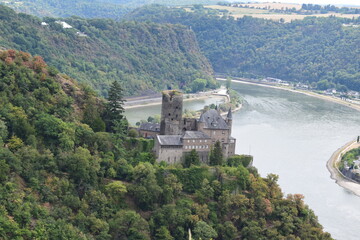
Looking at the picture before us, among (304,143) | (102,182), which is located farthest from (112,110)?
(304,143)

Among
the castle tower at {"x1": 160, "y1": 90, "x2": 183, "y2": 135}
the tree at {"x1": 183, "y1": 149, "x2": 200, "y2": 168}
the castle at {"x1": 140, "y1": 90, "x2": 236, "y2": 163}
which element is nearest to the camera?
the castle at {"x1": 140, "y1": 90, "x2": 236, "y2": 163}

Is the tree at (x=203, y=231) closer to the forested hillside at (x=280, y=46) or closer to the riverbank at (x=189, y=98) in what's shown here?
the riverbank at (x=189, y=98)

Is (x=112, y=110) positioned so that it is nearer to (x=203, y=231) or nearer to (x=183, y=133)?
(x=183, y=133)

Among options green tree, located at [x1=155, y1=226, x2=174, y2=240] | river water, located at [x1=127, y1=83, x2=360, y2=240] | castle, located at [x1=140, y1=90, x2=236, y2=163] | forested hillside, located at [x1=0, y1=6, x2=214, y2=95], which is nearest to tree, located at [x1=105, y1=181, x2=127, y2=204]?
green tree, located at [x1=155, y1=226, x2=174, y2=240]

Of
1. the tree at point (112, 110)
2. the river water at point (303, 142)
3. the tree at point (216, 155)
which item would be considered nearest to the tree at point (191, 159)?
the tree at point (216, 155)

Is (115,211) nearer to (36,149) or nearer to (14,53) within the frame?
(36,149)

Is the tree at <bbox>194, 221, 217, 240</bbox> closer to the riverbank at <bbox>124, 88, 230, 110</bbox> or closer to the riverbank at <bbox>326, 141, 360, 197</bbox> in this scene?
the riverbank at <bbox>326, 141, 360, 197</bbox>
